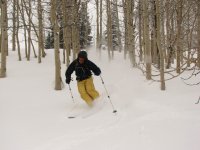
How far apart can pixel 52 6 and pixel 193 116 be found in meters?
6.71

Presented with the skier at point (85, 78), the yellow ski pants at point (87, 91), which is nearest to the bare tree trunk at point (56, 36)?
the skier at point (85, 78)

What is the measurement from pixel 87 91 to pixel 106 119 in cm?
170

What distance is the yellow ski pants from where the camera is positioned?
34.0ft

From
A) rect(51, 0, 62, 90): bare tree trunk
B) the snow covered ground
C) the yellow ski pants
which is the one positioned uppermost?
rect(51, 0, 62, 90): bare tree trunk

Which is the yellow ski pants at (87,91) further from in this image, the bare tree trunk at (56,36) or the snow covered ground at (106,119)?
the bare tree trunk at (56,36)

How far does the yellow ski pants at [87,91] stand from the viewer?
10.4 m

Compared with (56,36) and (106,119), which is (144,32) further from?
(106,119)

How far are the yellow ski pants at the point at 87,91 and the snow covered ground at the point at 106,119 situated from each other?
1.21 ft

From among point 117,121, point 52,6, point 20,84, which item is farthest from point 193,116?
point 20,84

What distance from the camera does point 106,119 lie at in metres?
9.01

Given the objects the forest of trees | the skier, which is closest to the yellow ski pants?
the skier

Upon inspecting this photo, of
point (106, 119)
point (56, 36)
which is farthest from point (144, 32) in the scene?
point (106, 119)

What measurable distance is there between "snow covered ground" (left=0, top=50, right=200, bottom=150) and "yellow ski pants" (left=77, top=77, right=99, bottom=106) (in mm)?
368

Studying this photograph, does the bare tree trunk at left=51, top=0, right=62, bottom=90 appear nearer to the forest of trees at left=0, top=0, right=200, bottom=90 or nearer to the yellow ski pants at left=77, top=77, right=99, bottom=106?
the forest of trees at left=0, top=0, right=200, bottom=90
